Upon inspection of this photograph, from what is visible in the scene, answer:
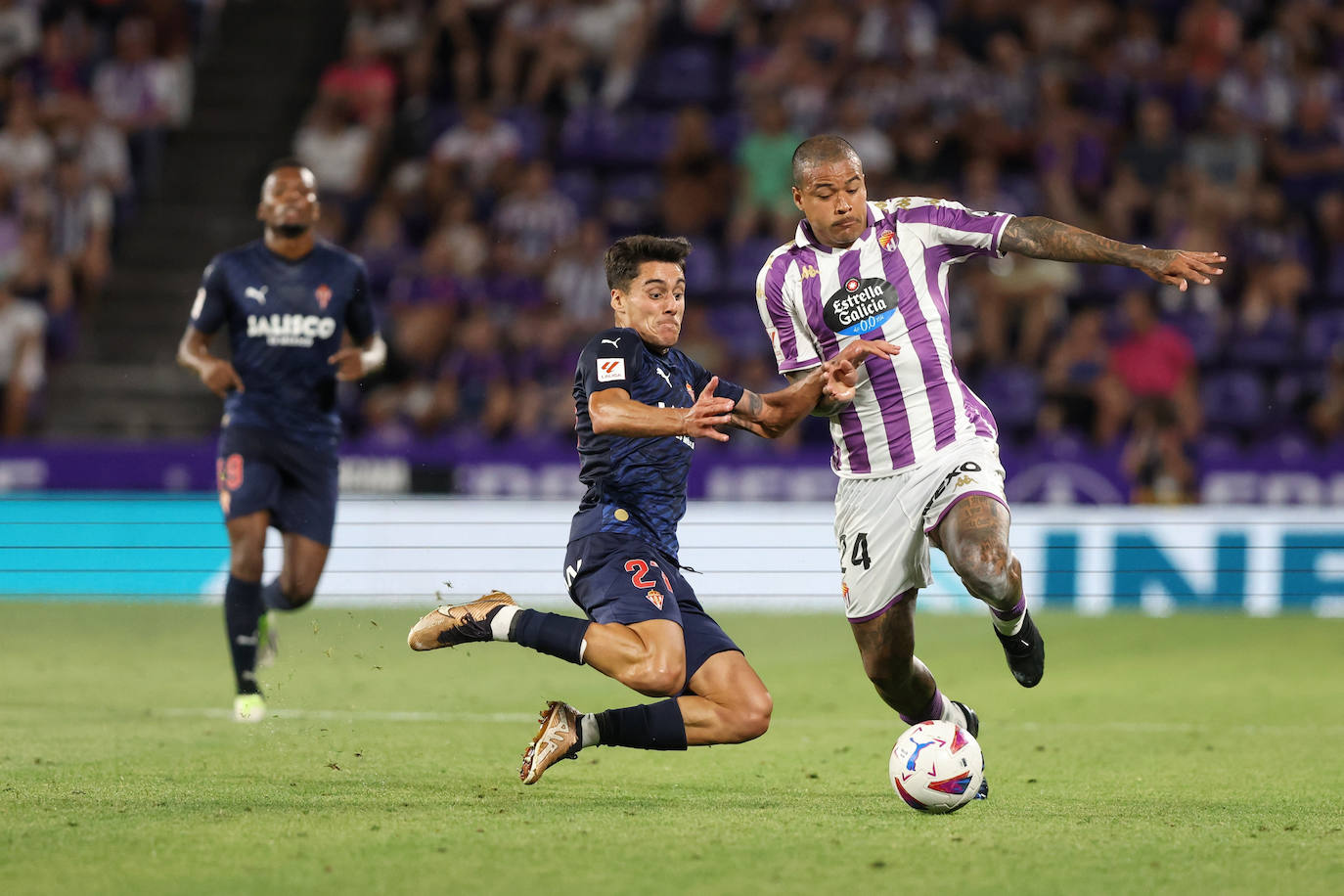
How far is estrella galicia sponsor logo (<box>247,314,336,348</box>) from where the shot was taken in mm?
8836

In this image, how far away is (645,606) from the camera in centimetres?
620

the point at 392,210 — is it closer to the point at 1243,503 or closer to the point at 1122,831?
the point at 1243,503

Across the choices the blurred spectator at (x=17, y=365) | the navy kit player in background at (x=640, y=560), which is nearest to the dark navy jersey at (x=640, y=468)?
the navy kit player in background at (x=640, y=560)

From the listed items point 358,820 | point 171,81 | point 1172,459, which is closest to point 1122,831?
point 358,820

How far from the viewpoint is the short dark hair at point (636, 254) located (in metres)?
6.40

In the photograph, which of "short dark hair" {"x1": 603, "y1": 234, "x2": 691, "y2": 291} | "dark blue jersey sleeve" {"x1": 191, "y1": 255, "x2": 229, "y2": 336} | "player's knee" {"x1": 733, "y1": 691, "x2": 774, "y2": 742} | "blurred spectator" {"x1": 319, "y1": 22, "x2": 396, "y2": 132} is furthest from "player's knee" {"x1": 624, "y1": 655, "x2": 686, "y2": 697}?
"blurred spectator" {"x1": 319, "y1": 22, "x2": 396, "y2": 132}

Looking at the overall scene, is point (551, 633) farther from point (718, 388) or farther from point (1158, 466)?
point (1158, 466)

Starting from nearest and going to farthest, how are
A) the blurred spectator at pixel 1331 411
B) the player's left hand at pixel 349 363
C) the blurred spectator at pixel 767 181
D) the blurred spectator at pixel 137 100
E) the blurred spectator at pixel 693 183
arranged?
the player's left hand at pixel 349 363 < the blurred spectator at pixel 1331 411 < the blurred spectator at pixel 767 181 < the blurred spectator at pixel 693 183 < the blurred spectator at pixel 137 100

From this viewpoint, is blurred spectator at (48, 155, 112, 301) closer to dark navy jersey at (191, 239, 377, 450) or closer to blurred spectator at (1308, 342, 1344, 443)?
dark navy jersey at (191, 239, 377, 450)

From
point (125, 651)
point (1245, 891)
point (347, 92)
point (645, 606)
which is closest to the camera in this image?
point (1245, 891)

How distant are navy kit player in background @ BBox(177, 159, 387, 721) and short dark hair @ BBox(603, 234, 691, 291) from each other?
277 cm

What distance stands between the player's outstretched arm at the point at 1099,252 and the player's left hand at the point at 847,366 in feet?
2.20

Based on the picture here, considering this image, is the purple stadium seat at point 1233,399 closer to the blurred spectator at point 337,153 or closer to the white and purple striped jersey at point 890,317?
the blurred spectator at point 337,153

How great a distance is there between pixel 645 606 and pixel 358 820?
1.29 meters
